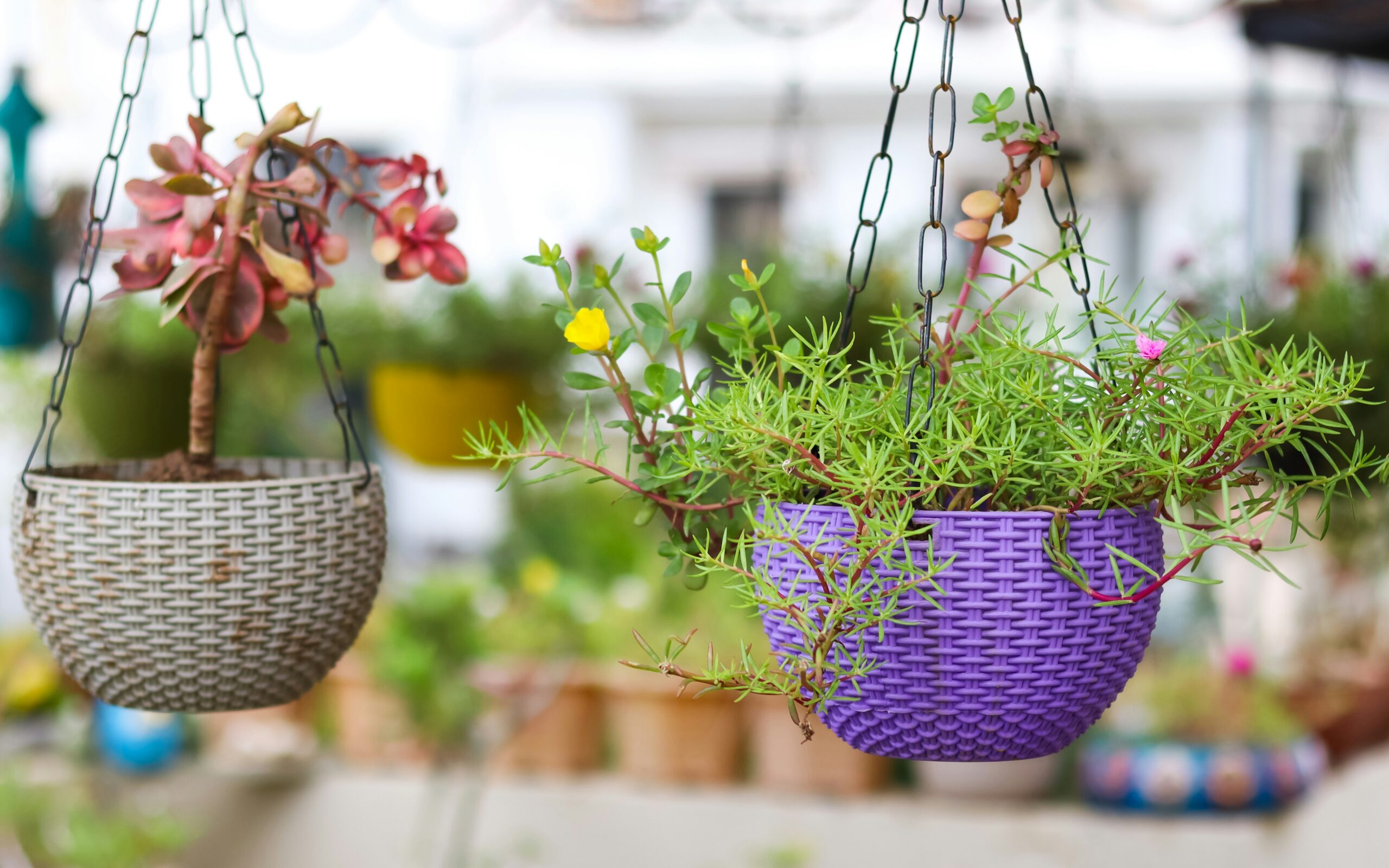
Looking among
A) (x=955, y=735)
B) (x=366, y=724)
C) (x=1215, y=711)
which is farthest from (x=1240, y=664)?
(x=955, y=735)

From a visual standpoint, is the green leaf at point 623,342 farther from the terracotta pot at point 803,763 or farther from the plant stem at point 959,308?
the terracotta pot at point 803,763

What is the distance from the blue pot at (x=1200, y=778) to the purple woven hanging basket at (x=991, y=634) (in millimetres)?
1666

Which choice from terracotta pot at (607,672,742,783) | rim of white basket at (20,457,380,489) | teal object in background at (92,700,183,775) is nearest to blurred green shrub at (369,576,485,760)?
terracotta pot at (607,672,742,783)

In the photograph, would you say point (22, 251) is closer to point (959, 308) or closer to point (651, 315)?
point (651, 315)

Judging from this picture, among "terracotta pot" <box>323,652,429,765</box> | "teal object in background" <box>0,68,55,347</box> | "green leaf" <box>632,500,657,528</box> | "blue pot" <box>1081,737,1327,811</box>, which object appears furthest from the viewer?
"terracotta pot" <box>323,652,429,765</box>

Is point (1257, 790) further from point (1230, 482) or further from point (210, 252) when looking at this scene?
point (210, 252)

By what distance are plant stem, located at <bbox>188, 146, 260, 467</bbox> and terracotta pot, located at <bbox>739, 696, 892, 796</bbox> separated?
1.51 meters

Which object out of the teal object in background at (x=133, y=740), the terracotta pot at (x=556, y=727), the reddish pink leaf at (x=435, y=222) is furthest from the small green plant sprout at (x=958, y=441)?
the teal object in background at (x=133, y=740)

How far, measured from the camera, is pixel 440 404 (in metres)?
1.61

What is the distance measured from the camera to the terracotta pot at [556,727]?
2.25 metres

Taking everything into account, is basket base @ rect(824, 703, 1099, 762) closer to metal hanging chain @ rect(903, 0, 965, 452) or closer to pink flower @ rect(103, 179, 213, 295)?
metal hanging chain @ rect(903, 0, 965, 452)

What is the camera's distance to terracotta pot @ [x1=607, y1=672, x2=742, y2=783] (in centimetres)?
219

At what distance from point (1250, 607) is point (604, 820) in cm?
169

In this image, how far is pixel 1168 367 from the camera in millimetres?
558
